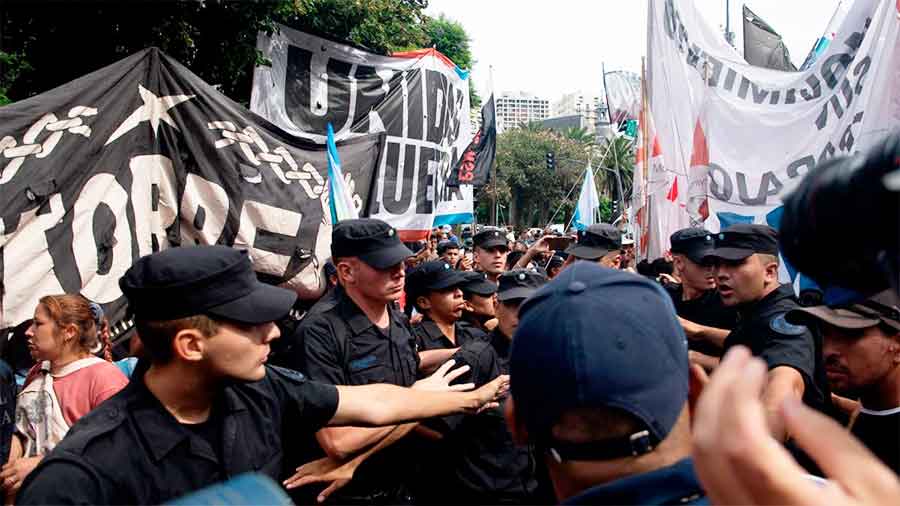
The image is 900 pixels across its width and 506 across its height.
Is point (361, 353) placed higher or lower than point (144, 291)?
lower

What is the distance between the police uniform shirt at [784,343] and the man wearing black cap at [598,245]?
2.19 meters

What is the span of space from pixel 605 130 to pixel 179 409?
7967 centimetres

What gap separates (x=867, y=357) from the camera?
8.65ft

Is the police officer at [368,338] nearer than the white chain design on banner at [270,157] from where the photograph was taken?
Yes

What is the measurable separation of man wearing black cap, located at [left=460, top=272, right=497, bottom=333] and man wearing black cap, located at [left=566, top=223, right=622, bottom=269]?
991mm

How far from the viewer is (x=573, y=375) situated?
1.10m

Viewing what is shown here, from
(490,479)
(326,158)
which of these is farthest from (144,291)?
(326,158)

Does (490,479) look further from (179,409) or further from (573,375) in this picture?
(573,375)

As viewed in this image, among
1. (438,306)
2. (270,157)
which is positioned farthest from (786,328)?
(270,157)

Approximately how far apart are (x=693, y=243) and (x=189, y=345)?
3.61 meters

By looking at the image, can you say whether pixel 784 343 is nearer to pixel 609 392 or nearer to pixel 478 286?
pixel 478 286

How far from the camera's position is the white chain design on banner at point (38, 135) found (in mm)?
3811

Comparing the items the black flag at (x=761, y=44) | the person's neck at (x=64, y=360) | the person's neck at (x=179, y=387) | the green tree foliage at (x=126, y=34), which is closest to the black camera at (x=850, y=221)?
the person's neck at (x=179, y=387)

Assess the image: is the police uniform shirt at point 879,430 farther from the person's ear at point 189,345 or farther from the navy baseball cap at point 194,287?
the person's ear at point 189,345
